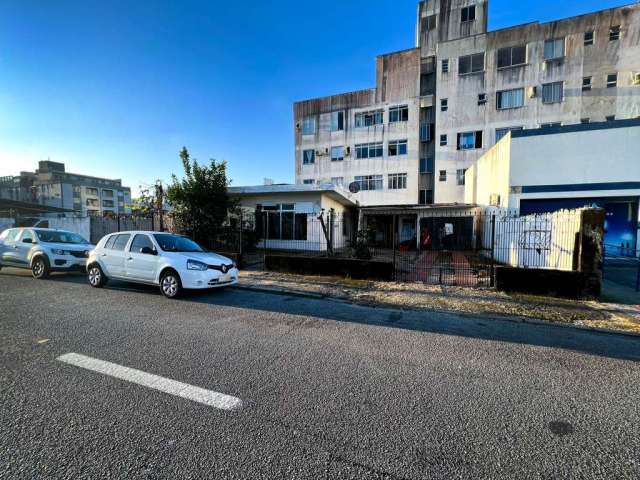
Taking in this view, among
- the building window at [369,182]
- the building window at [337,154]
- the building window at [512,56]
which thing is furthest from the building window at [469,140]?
the building window at [337,154]

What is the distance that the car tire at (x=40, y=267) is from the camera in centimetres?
867

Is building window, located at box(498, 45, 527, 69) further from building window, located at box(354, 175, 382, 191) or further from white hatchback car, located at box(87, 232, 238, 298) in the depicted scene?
white hatchback car, located at box(87, 232, 238, 298)

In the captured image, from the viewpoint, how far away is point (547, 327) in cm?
520

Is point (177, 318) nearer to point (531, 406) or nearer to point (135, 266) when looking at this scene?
point (135, 266)

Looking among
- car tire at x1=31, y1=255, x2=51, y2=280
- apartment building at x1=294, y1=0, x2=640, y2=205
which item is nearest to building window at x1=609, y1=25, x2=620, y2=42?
apartment building at x1=294, y1=0, x2=640, y2=205

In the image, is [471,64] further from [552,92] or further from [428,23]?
[552,92]

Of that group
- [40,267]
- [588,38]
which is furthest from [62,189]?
[588,38]

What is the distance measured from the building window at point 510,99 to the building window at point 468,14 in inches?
325

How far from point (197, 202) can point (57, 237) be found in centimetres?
510

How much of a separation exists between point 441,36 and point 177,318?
33287 mm

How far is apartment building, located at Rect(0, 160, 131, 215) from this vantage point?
181 ft

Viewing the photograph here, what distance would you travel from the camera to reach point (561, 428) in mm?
2406

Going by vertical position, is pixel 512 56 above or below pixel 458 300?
above

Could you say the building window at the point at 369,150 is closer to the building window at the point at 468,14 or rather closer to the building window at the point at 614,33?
the building window at the point at 468,14
